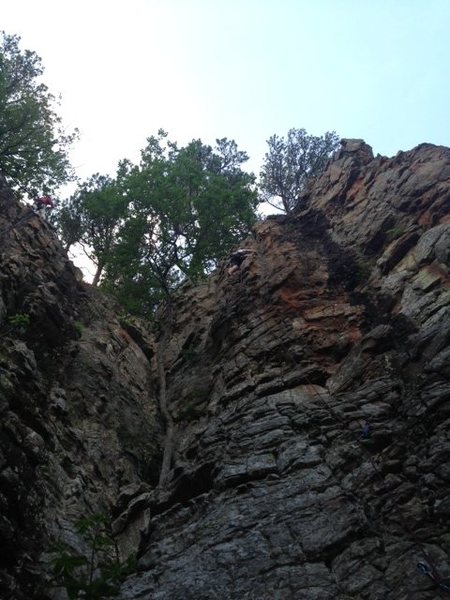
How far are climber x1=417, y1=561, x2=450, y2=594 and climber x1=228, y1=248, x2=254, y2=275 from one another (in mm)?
17613

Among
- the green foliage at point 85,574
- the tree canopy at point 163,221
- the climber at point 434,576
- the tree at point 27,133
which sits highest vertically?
the tree at point 27,133

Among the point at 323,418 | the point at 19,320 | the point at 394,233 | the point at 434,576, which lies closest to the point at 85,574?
the point at 323,418

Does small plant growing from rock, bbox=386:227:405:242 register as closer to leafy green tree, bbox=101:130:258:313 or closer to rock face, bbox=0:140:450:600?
rock face, bbox=0:140:450:600

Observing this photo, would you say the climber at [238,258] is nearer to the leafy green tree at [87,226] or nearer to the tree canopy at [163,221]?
the tree canopy at [163,221]

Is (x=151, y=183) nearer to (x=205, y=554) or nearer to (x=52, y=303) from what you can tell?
(x=52, y=303)

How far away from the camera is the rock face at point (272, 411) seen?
30.6 ft

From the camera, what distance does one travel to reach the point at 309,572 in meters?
8.82

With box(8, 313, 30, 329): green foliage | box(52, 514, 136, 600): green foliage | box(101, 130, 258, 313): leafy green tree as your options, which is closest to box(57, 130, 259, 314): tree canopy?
box(101, 130, 258, 313): leafy green tree

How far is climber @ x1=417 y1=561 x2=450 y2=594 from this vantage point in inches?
294

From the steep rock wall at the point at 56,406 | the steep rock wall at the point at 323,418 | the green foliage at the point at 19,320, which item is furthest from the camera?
the green foliage at the point at 19,320

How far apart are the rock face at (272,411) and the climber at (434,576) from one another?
0.11 feet

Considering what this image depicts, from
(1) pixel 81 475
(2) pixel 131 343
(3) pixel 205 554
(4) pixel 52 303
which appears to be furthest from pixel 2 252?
(3) pixel 205 554

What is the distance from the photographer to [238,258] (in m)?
25.0

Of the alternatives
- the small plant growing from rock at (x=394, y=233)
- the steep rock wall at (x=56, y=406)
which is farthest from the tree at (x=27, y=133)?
the small plant growing from rock at (x=394, y=233)
